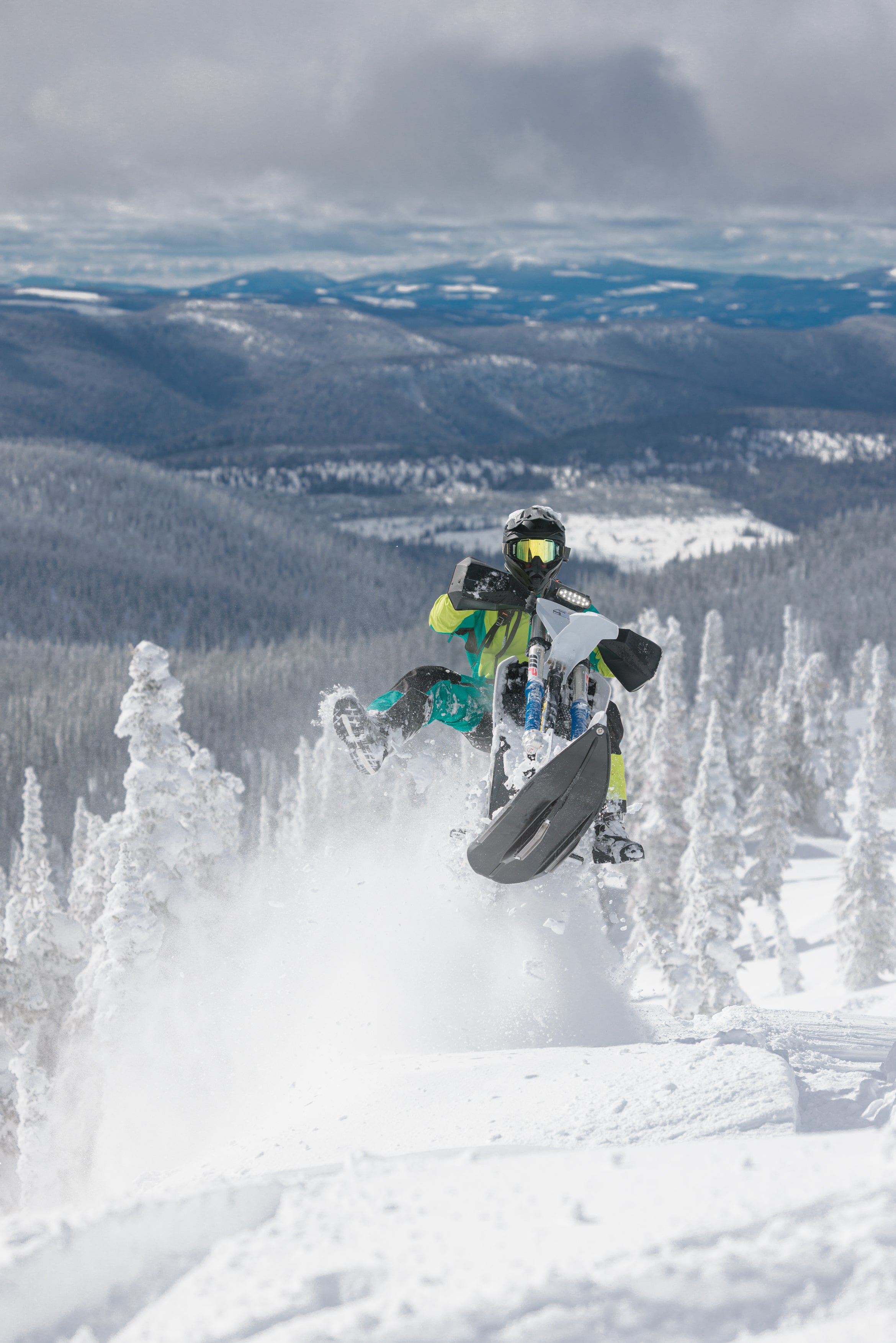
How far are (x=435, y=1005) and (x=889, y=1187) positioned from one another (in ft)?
18.2

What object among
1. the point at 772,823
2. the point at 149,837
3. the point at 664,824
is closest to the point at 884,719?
the point at 772,823

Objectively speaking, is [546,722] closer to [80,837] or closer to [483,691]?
[483,691]

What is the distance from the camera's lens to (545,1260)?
3.78 metres

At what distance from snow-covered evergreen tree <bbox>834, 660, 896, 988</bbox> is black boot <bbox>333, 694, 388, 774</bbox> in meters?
26.0

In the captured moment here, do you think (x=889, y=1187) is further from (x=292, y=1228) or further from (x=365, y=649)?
(x=365, y=649)

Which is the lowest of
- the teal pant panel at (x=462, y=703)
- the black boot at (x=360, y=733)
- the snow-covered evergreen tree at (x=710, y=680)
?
the black boot at (x=360, y=733)

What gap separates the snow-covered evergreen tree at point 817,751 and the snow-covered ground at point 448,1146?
45.4 metres

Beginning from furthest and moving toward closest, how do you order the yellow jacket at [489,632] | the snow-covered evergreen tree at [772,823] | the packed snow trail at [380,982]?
1. the snow-covered evergreen tree at [772,823]
2. the packed snow trail at [380,982]
3. the yellow jacket at [489,632]

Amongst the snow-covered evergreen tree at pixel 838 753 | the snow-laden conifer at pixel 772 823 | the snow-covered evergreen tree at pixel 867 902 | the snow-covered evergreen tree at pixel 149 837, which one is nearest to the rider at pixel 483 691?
the snow-covered evergreen tree at pixel 149 837

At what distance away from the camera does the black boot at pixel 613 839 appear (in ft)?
25.9

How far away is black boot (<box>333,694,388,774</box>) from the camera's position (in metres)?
8.53

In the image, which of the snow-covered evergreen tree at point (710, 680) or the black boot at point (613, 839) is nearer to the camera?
the black boot at point (613, 839)

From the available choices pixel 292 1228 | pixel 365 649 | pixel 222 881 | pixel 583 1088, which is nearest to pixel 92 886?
pixel 222 881

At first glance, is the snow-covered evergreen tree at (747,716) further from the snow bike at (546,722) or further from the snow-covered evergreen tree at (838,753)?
the snow bike at (546,722)
